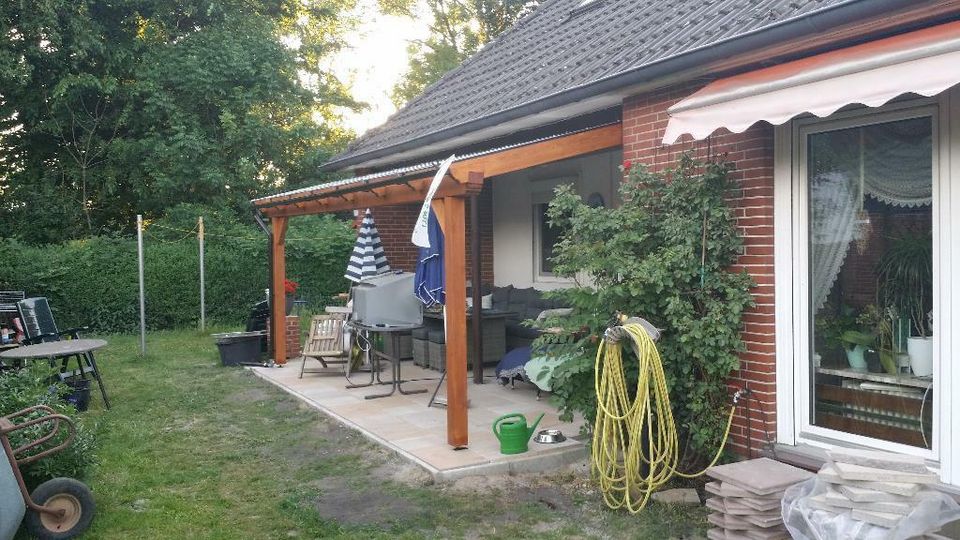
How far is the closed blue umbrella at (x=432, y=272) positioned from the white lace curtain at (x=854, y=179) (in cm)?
395

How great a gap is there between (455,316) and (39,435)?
10.2ft

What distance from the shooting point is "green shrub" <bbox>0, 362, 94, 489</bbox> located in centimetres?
486

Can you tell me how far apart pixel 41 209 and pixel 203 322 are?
610cm

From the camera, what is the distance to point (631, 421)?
5.02m

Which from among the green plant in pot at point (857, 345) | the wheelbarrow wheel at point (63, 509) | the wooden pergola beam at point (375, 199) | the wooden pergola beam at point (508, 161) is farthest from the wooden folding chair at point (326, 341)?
the green plant in pot at point (857, 345)

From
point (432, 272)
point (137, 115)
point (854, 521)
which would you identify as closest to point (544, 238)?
point (432, 272)

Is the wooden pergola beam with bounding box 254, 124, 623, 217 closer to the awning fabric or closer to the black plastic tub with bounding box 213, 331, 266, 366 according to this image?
the awning fabric

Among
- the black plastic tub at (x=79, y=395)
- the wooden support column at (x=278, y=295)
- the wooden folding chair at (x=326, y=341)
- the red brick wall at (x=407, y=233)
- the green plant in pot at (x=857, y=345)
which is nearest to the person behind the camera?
the green plant in pot at (x=857, y=345)

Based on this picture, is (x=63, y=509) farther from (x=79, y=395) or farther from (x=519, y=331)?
(x=519, y=331)

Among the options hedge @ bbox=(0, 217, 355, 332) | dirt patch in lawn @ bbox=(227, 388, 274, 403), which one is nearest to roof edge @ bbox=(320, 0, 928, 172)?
dirt patch in lawn @ bbox=(227, 388, 274, 403)

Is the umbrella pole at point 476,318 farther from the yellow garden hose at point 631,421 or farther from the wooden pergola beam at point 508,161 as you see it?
the yellow garden hose at point 631,421

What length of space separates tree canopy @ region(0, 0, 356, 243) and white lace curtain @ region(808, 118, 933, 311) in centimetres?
1563

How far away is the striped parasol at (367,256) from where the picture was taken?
10.7m

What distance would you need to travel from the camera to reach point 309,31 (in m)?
25.3
